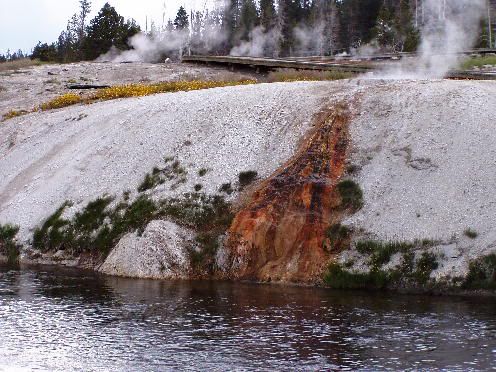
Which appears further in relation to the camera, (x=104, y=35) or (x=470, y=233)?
(x=104, y=35)

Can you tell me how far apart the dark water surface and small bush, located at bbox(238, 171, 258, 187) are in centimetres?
433

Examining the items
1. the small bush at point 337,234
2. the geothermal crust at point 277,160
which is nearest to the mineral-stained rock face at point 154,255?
the geothermal crust at point 277,160

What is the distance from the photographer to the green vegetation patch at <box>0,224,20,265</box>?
2591 centimetres

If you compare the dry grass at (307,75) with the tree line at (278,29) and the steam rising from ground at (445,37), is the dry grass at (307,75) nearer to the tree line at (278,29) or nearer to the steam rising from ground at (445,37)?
the steam rising from ground at (445,37)

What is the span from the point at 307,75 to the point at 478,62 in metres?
8.59

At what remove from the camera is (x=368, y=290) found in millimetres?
20375

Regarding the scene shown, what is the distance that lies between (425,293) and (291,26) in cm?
5483

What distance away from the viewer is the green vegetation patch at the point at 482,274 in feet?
63.2

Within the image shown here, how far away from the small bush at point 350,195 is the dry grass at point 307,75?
14.6m

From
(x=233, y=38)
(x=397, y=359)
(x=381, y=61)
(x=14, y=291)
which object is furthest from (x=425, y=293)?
(x=233, y=38)

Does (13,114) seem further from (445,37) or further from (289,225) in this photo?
(289,225)

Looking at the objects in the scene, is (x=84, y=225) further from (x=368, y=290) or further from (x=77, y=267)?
(x=368, y=290)

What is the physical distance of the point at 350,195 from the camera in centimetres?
2277

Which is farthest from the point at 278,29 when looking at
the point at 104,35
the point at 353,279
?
the point at 353,279
